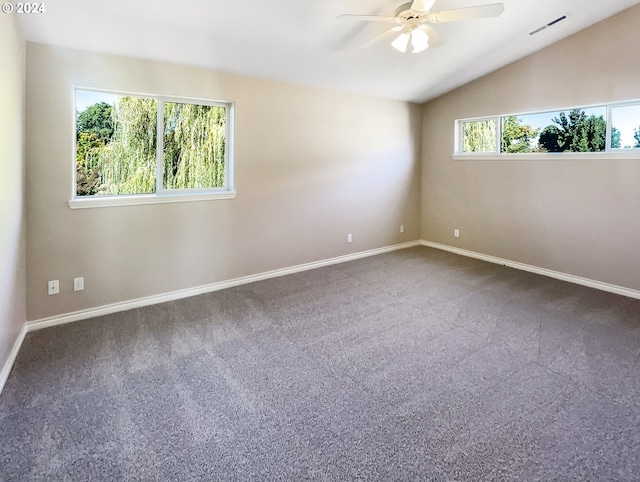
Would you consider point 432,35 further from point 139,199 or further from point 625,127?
point 139,199

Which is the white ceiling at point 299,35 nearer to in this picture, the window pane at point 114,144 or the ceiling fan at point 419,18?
the ceiling fan at point 419,18

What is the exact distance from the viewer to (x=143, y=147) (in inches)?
142

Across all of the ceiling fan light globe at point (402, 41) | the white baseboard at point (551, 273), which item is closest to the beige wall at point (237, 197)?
the white baseboard at point (551, 273)

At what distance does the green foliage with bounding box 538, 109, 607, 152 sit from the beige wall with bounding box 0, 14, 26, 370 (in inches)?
210

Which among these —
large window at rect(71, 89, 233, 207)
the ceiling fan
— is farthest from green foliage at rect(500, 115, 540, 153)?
large window at rect(71, 89, 233, 207)

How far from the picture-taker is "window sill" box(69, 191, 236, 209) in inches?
126

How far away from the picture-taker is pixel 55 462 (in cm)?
169

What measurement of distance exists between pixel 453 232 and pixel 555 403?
391 cm

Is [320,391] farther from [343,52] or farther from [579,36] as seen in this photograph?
[579,36]

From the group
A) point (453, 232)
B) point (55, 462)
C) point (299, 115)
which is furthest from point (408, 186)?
point (55, 462)

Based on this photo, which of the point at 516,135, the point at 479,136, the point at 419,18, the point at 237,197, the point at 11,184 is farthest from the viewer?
the point at 479,136

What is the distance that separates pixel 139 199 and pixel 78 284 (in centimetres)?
93

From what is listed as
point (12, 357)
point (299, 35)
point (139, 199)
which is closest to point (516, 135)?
point (299, 35)

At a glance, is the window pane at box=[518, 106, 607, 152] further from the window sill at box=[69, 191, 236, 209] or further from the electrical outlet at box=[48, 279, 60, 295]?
the electrical outlet at box=[48, 279, 60, 295]
